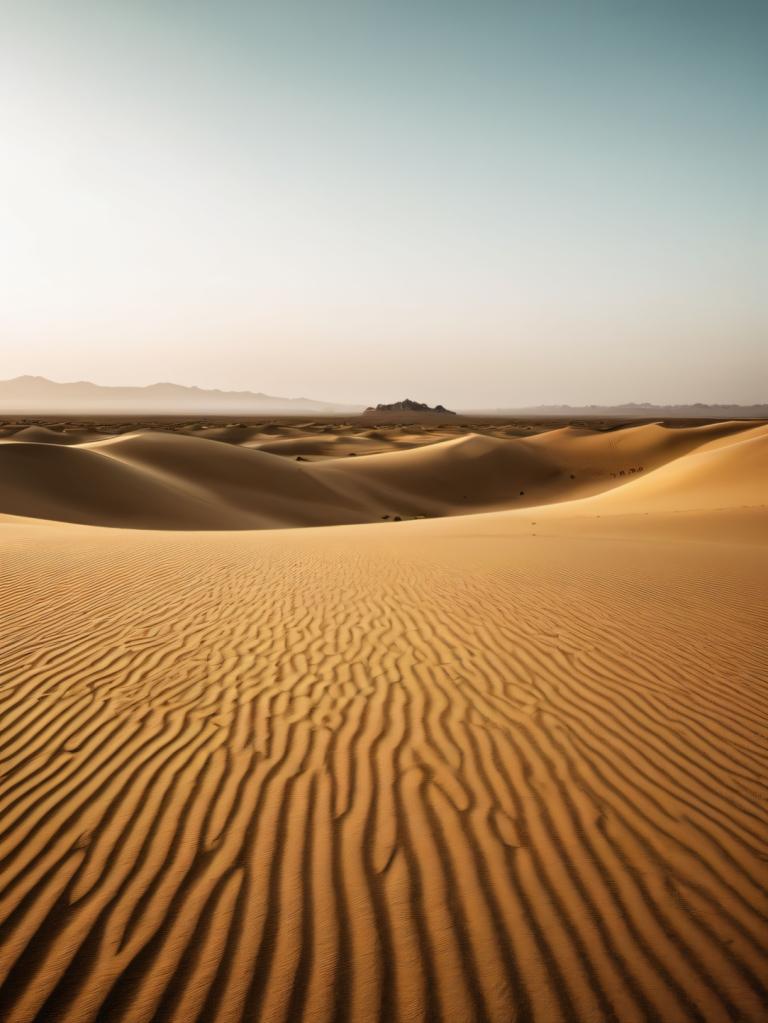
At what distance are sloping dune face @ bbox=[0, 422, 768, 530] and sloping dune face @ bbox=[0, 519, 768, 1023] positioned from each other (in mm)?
17118

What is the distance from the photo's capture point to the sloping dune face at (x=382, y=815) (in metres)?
2.36

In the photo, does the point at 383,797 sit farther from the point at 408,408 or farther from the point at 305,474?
the point at 408,408

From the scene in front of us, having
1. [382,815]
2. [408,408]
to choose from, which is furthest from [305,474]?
Answer: [408,408]

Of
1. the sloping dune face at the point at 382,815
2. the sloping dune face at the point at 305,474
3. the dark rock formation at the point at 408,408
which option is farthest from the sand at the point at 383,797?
the dark rock formation at the point at 408,408

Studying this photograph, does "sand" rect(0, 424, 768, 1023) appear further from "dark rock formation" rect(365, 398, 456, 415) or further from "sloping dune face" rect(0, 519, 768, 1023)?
"dark rock formation" rect(365, 398, 456, 415)

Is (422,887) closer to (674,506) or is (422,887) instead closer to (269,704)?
(269,704)

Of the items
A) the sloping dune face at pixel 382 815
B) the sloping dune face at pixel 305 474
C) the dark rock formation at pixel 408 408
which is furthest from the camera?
the dark rock formation at pixel 408 408

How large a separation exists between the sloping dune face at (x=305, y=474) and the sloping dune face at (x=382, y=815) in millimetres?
17118

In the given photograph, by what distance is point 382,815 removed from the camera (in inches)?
131

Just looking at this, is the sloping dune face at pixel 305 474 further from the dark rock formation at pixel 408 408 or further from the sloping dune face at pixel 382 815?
the dark rock formation at pixel 408 408

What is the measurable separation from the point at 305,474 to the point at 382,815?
31189mm

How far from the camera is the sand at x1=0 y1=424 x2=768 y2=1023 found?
7.80 ft

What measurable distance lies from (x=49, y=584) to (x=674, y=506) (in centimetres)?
1766

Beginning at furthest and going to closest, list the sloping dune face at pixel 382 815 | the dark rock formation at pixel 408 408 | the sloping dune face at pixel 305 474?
1. the dark rock formation at pixel 408 408
2. the sloping dune face at pixel 305 474
3. the sloping dune face at pixel 382 815
